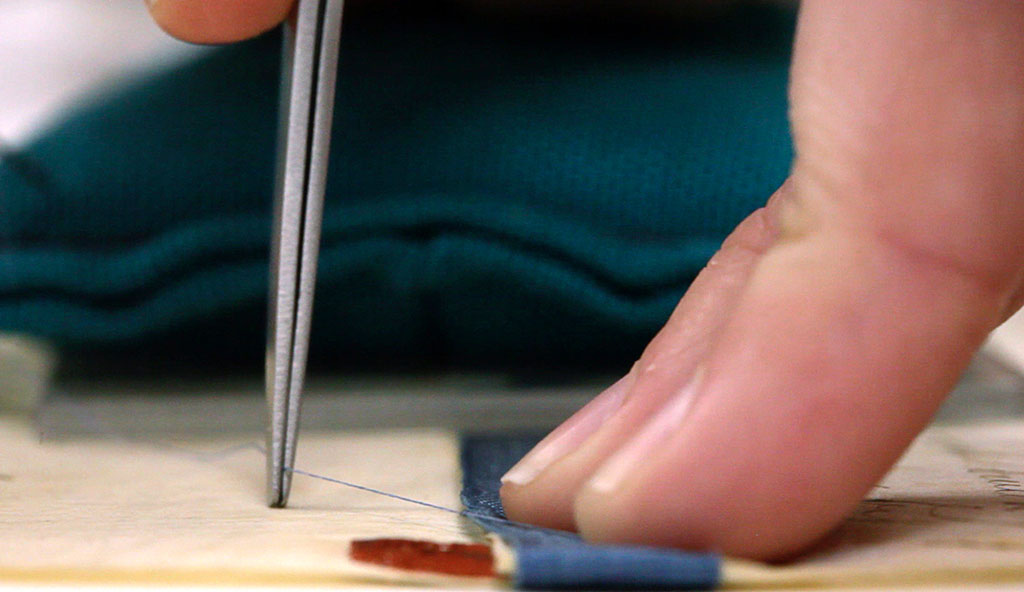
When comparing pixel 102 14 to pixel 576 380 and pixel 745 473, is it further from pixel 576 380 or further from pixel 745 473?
pixel 745 473

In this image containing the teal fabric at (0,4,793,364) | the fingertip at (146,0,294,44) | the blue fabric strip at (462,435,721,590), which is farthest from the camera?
the teal fabric at (0,4,793,364)

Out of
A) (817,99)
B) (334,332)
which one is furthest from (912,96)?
(334,332)

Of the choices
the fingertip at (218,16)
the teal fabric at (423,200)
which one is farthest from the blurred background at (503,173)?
the fingertip at (218,16)

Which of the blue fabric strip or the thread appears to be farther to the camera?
the thread

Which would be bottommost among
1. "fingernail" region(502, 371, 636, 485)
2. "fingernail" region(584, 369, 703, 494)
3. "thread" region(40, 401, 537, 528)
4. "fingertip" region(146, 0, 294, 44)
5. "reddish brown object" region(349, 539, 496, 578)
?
"thread" region(40, 401, 537, 528)

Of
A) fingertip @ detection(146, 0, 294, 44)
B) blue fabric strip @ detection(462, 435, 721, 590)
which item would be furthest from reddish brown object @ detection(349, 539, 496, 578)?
fingertip @ detection(146, 0, 294, 44)

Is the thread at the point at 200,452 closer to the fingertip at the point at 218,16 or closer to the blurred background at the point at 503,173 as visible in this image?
the blurred background at the point at 503,173

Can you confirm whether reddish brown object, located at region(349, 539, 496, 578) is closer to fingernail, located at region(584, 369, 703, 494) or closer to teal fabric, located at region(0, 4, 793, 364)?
fingernail, located at region(584, 369, 703, 494)
